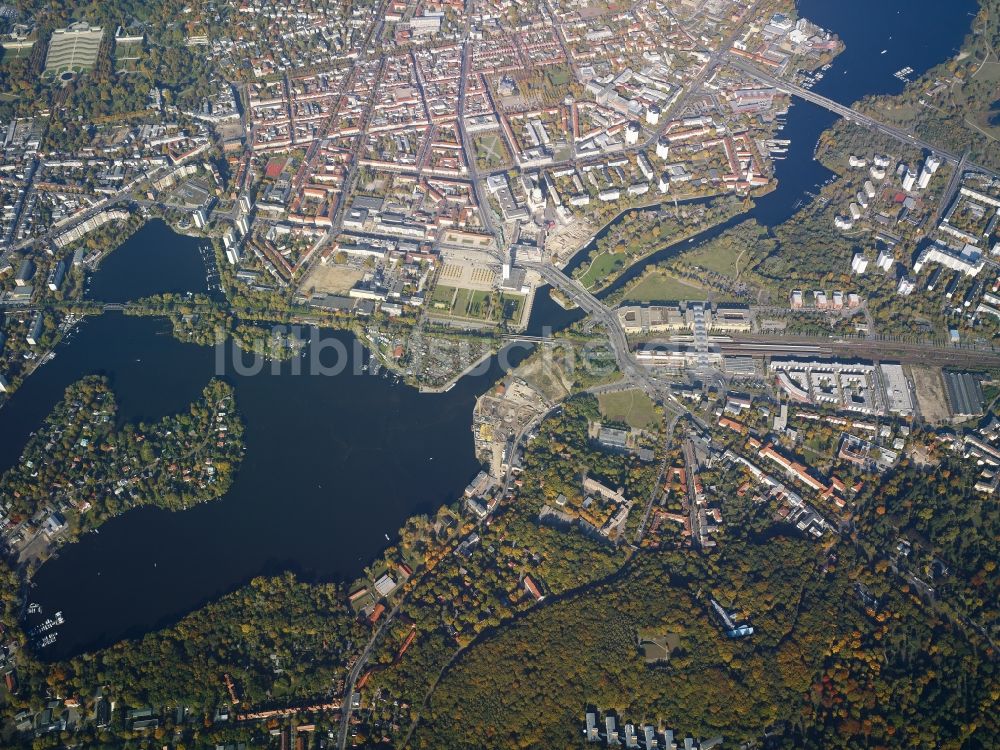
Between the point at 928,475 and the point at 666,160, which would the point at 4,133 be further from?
the point at 928,475

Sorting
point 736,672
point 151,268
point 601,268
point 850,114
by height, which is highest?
point 850,114

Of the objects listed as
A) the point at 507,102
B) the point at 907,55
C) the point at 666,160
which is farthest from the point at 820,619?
the point at 907,55

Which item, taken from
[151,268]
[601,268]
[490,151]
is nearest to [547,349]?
[601,268]

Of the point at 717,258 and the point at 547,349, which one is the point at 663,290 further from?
the point at 547,349

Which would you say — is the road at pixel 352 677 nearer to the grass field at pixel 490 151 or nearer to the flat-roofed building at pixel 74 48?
the grass field at pixel 490 151

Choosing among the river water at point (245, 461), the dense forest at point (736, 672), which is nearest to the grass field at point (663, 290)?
the river water at point (245, 461)
